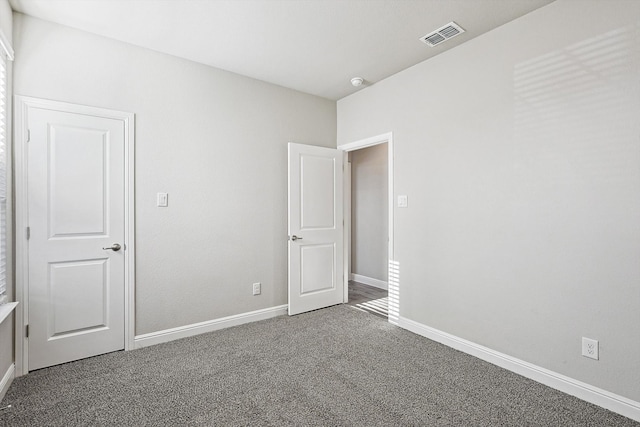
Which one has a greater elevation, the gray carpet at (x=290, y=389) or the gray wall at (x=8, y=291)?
the gray wall at (x=8, y=291)

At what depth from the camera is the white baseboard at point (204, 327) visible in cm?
283

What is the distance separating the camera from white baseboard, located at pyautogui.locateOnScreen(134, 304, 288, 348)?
2834 millimetres

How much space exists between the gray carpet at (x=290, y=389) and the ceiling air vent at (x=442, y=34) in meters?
2.68

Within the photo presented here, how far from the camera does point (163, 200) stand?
2.90 meters

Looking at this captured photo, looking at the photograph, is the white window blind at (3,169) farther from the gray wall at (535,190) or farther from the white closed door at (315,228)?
the gray wall at (535,190)

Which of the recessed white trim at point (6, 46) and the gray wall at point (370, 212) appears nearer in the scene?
the recessed white trim at point (6, 46)

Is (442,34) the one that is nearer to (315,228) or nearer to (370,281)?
(315,228)

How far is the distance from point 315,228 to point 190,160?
1.61 m

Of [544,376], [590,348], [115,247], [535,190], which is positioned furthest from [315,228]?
[590,348]

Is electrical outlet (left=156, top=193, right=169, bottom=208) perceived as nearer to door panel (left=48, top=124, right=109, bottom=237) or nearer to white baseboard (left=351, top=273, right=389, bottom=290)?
door panel (left=48, top=124, right=109, bottom=237)

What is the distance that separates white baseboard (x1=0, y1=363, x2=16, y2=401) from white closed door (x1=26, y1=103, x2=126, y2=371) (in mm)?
111

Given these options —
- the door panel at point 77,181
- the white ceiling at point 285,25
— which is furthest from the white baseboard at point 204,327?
the white ceiling at point 285,25

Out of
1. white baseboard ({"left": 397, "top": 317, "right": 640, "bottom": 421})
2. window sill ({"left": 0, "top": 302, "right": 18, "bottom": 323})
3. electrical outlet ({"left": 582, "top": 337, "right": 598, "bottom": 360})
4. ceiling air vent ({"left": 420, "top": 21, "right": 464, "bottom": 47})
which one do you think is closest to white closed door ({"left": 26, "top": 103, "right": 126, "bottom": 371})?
window sill ({"left": 0, "top": 302, "right": 18, "bottom": 323})

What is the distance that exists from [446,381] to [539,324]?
798mm
